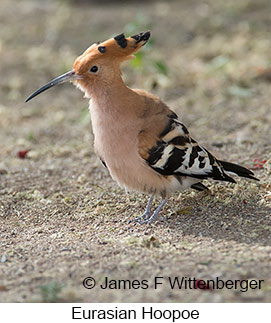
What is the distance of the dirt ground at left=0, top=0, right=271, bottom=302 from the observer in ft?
8.91

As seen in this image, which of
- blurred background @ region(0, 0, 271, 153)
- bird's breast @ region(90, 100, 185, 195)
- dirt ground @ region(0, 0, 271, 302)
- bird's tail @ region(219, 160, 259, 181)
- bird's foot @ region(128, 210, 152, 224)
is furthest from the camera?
blurred background @ region(0, 0, 271, 153)

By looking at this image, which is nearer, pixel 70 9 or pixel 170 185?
pixel 170 185

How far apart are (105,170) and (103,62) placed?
1.13 meters

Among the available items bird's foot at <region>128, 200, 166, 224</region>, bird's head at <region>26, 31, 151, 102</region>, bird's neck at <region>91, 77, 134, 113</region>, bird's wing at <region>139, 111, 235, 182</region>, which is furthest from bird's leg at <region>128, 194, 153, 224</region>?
bird's head at <region>26, 31, 151, 102</region>

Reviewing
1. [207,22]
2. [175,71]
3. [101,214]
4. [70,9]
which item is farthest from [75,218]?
[70,9]

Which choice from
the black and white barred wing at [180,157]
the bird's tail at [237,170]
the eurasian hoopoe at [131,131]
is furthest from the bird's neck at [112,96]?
the bird's tail at [237,170]

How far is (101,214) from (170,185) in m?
0.49

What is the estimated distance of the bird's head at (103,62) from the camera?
328 cm

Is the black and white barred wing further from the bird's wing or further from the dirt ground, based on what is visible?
the dirt ground

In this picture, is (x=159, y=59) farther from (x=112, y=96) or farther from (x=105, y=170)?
(x=112, y=96)

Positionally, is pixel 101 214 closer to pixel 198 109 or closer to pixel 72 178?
pixel 72 178

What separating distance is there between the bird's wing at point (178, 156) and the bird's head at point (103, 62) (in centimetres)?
42

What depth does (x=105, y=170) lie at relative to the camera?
423 centimetres

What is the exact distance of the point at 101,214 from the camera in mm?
3549
